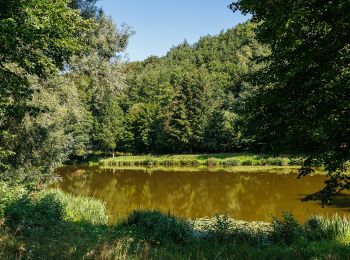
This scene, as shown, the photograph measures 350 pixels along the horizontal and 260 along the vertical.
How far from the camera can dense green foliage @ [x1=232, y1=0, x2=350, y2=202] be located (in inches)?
286

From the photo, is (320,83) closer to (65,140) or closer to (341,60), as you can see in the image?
(341,60)

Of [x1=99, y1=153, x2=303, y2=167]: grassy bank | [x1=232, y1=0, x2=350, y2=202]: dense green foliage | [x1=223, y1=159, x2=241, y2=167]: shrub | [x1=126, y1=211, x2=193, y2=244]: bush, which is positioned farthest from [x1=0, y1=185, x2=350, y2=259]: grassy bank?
[x1=223, y1=159, x2=241, y2=167]: shrub

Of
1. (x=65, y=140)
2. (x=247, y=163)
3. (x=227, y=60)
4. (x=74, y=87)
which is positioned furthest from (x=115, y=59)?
(x=227, y=60)

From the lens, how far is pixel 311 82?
809 centimetres

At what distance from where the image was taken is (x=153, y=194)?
102 feet

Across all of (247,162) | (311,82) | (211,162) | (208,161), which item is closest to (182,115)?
(208,161)

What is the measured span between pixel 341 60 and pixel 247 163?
147ft

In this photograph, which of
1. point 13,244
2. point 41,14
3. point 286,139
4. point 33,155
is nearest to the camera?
point 13,244

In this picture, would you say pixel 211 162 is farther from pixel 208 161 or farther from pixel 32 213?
pixel 32 213

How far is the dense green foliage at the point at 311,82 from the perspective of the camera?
286 inches

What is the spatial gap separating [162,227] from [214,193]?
18868mm

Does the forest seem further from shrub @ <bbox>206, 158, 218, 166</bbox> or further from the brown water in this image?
shrub @ <bbox>206, 158, 218, 166</bbox>

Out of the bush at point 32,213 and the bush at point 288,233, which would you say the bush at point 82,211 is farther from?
the bush at point 288,233

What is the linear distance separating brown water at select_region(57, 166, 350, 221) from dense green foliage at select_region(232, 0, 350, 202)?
10316 mm
